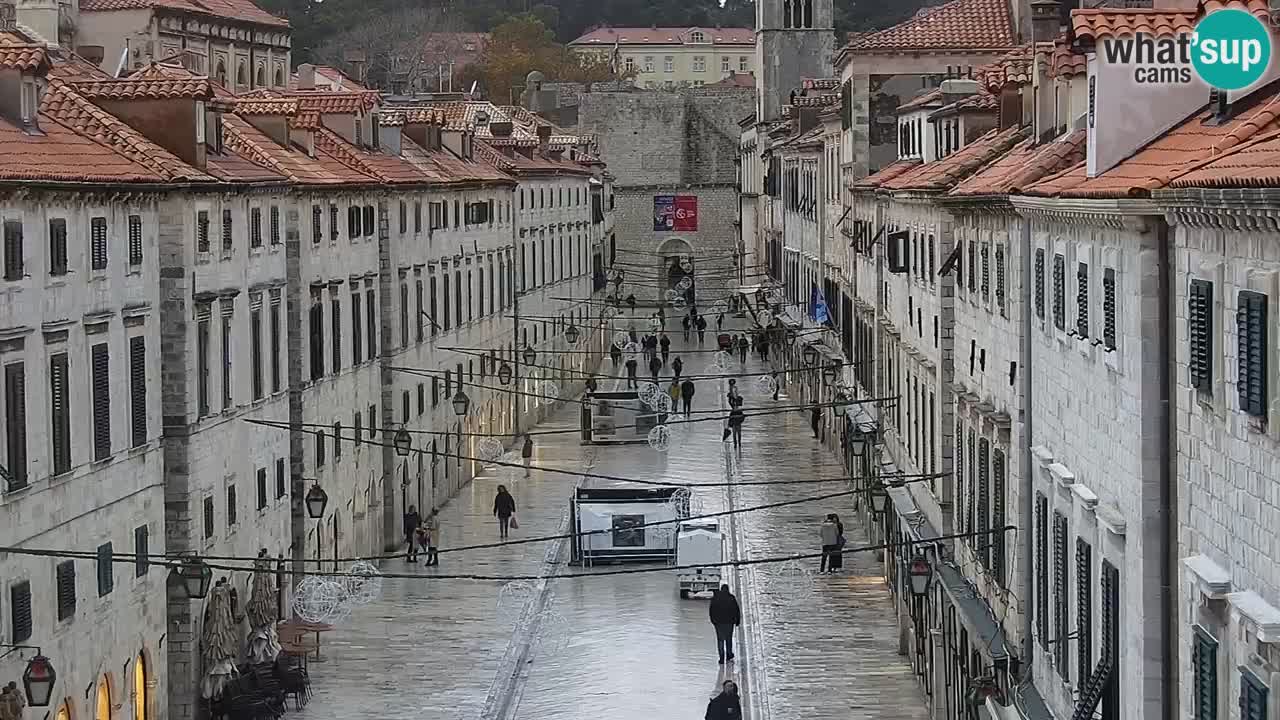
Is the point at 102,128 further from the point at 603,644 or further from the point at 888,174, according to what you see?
the point at 888,174

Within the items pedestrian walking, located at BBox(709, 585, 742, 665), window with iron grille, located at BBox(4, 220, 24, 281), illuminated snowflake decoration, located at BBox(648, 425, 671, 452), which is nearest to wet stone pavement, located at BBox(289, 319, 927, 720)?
pedestrian walking, located at BBox(709, 585, 742, 665)

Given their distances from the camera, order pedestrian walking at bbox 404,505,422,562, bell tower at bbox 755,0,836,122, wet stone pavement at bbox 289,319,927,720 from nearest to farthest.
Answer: wet stone pavement at bbox 289,319,927,720 → pedestrian walking at bbox 404,505,422,562 → bell tower at bbox 755,0,836,122

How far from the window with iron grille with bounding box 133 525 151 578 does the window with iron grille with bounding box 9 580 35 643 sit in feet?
14.8

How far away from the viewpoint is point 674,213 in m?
129

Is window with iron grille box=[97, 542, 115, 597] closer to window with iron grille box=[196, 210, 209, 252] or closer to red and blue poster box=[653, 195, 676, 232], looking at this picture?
window with iron grille box=[196, 210, 209, 252]

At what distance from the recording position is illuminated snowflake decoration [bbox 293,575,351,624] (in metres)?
36.2

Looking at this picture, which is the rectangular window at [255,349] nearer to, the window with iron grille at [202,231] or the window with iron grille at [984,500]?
the window with iron grille at [202,231]

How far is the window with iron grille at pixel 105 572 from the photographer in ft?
96.2

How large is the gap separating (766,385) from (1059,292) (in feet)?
204

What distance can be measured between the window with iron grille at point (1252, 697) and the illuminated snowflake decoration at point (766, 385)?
202 ft

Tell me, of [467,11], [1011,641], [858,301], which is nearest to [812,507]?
[858,301]

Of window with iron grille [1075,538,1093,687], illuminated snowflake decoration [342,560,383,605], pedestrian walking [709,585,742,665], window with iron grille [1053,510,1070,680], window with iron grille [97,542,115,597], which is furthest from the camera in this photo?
illuminated snowflake decoration [342,560,383,605]

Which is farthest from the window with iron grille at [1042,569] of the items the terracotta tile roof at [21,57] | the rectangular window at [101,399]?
the terracotta tile roof at [21,57]

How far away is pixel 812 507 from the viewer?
185 feet
